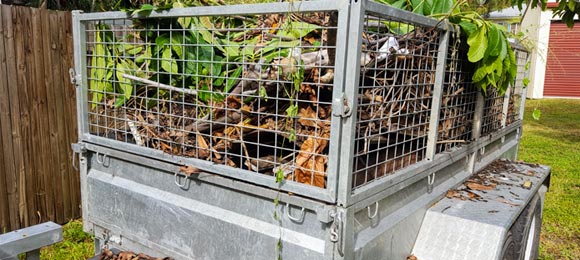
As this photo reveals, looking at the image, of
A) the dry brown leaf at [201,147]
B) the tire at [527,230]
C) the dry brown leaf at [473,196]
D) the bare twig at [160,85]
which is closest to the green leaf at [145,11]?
the bare twig at [160,85]

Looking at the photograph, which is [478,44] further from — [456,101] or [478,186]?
[478,186]

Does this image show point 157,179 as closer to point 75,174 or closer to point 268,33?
point 268,33

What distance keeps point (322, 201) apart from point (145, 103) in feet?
3.69

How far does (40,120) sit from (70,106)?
0.96 ft

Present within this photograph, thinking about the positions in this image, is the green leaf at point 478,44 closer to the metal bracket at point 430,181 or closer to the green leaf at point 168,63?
the metal bracket at point 430,181

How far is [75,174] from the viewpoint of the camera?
4285mm

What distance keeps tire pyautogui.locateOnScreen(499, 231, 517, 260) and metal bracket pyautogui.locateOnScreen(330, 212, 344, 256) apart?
2.80 feet

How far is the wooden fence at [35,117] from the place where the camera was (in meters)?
3.70

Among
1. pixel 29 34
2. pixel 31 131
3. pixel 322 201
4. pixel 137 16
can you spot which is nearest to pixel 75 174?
pixel 31 131

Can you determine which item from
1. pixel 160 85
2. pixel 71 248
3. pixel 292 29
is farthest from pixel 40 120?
pixel 292 29

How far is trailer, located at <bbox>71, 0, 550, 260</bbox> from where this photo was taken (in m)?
1.64

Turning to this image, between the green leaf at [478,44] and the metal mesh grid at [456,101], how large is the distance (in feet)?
0.41

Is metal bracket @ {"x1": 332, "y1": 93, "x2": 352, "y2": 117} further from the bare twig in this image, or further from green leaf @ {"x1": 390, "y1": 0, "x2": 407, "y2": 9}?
green leaf @ {"x1": 390, "y1": 0, "x2": 407, "y2": 9}

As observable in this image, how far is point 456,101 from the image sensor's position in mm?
2484
